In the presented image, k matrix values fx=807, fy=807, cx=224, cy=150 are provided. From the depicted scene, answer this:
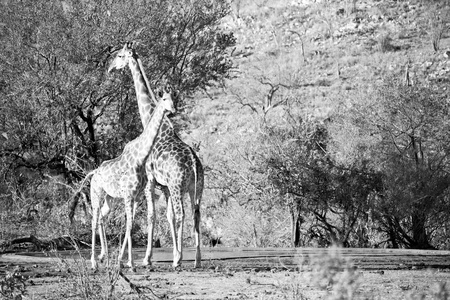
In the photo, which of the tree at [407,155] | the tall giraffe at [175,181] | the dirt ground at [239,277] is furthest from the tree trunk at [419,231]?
the tall giraffe at [175,181]

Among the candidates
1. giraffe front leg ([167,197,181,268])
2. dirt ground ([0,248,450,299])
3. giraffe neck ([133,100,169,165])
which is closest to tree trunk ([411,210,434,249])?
dirt ground ([0,248,450,299])

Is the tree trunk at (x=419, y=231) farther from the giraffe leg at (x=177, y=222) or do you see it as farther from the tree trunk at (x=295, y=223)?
the giraffe leg at (x=177, y=222)

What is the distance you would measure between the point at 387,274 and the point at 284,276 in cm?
150

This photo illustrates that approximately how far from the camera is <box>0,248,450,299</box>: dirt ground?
8141 mm

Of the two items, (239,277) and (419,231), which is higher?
(419,231)

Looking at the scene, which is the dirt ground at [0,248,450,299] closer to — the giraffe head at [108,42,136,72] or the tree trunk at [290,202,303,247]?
the giraffe head at [108,42,136,72]

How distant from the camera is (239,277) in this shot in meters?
10.6

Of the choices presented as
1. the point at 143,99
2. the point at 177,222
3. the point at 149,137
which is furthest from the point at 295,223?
the point at 149,137

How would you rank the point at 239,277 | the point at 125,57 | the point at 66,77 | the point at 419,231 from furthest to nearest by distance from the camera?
the point at 419,231, the point at 66,77, the point at 125,57, the point at 239,277

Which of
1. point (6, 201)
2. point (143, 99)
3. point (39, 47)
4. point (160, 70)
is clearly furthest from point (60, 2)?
point (143, 99)

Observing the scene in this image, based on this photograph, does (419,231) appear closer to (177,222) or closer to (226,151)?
(226,151)

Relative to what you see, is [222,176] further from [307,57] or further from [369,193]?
[307,57]

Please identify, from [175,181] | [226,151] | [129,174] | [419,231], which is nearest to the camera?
[129,174]

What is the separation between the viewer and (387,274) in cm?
1092
